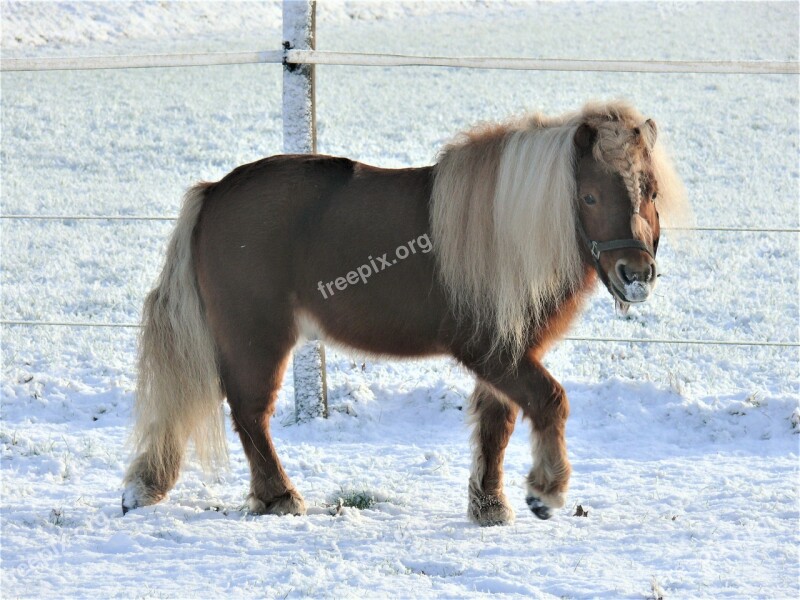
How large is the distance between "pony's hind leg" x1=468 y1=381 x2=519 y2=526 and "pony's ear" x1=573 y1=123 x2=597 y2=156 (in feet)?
3.62

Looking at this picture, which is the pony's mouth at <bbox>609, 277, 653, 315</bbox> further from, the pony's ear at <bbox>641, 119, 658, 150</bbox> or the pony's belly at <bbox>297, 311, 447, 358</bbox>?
the pony's belly at <bbox>297, 311, 447, 358</bbox>

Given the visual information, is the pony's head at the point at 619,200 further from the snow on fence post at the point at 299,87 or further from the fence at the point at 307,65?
the snow on fence post at the point at 299,87

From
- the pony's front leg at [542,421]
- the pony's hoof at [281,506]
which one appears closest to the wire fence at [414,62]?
the pony's front leg at [542,421]

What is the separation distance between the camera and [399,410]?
5703mm

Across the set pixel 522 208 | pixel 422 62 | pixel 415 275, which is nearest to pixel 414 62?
pixel 422 62

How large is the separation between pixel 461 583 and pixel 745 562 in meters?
1.08

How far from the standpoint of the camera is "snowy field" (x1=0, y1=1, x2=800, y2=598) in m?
3.40

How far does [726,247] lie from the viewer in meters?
9.82

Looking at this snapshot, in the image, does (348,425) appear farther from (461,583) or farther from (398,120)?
(398,120)

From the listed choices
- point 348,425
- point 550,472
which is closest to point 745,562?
point 550,472

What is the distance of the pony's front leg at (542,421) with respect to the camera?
3.62 meters

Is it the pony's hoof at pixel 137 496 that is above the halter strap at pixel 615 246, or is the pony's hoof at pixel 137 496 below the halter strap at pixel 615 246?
below

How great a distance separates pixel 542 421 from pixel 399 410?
2.16 metres

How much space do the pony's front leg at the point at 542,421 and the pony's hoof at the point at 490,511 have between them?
12.4 inches
